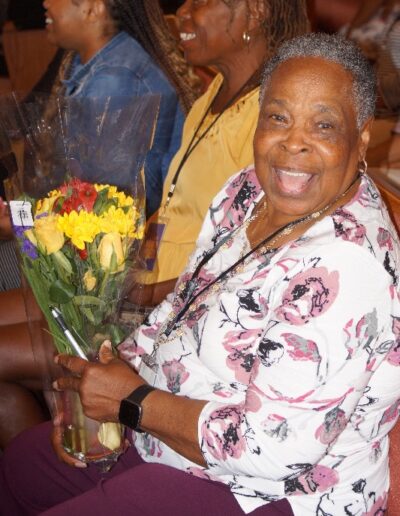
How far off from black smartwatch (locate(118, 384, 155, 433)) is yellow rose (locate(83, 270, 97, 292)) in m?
0.21

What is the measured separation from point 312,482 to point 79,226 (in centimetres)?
59

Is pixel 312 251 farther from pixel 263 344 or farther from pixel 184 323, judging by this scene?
pixel 184 323

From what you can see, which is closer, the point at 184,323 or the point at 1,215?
the point at 184,323

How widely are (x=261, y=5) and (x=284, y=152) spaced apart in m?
0.80

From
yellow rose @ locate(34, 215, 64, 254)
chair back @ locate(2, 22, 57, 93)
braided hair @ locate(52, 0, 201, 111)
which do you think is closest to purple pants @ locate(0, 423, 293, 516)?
yellow rose @ locate(34, 215, 64, 254)

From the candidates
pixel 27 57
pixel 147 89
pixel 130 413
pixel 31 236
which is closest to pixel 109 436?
pixel 130 413

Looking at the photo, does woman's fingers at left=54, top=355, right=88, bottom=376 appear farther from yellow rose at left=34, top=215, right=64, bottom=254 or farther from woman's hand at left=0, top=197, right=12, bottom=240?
woman's hand at left=0, top=197, right=12, bottom=240

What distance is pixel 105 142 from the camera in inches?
63.9

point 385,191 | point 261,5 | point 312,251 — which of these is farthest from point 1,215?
point 312,251

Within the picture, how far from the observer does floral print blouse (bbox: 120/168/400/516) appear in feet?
3.67

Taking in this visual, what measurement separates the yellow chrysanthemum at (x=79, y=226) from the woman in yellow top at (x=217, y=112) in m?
0.53

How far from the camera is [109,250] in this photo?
135 cm

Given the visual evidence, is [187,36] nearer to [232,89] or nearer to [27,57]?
[232,89]

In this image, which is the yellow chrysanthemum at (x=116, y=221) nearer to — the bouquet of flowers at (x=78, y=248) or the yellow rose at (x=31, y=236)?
the bouquet of flowers at (x=78, y=248)
